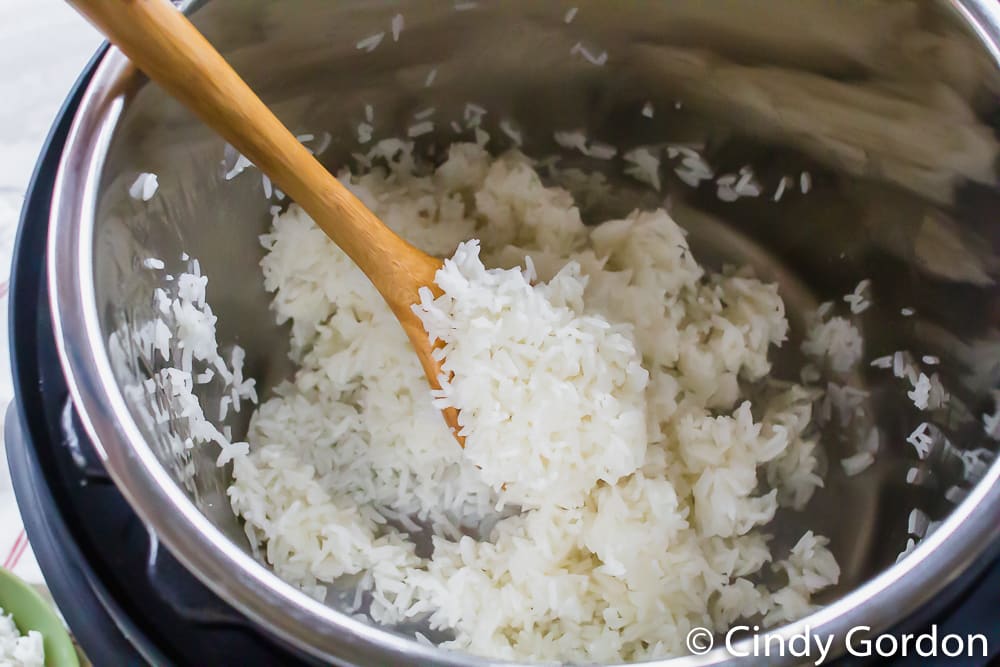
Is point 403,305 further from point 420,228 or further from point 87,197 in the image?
point 87,197

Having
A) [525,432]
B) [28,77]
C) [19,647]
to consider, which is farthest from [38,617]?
[28,77]

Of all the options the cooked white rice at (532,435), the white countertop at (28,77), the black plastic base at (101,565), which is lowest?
the cooked white rice at (532,435)

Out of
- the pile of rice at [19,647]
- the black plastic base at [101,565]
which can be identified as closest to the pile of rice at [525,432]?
the black plastic base at [101,565]

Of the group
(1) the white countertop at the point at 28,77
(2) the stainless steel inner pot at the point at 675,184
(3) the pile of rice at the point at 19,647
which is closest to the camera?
(2) the stainless steel inner pot at the point at 675,184

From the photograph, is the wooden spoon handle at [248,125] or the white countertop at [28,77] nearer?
the wooden spoon handle at [248,125]

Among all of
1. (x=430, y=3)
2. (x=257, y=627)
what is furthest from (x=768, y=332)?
(x=257, y=627)

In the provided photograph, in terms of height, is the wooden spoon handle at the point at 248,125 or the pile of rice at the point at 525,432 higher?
the wooden spoon handle at the point at 248,125

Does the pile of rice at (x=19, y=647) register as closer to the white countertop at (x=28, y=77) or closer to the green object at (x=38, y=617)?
the green object at (x=38, y=617)

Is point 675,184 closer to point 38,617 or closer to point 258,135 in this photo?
point 258,135
